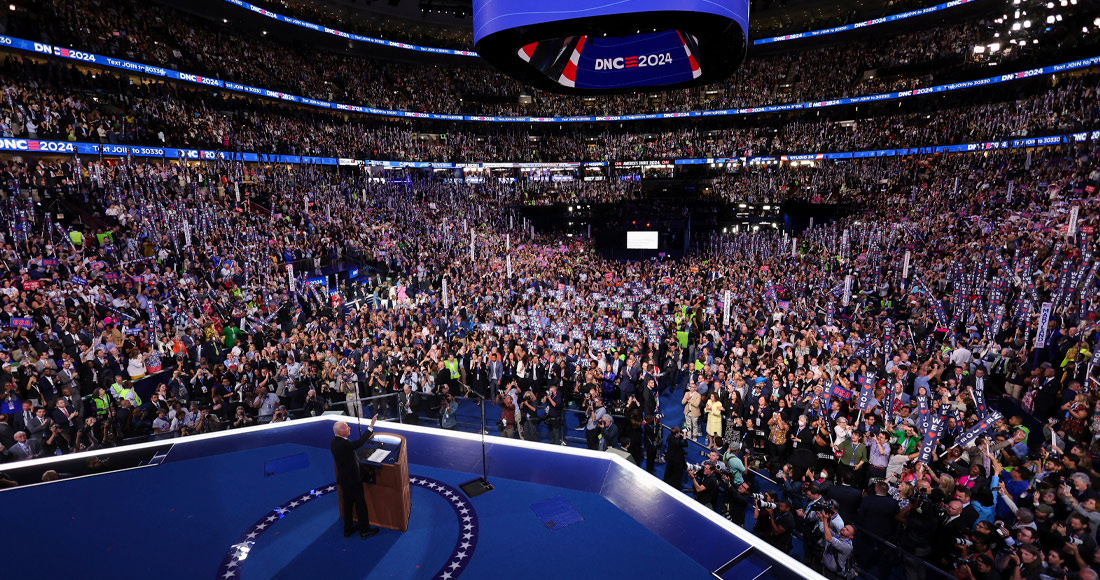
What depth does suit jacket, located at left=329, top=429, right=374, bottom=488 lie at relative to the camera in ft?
17.0

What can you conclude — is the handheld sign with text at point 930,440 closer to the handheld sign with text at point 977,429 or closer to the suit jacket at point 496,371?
the handheld sign with text at point 977,429

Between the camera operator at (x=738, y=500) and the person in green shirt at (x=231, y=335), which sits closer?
the camera operator at (x=738, y=500)

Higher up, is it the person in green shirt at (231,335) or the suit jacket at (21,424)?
the person in green shirt at (231,335)

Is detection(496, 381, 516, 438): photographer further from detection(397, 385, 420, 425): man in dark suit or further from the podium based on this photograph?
the podium

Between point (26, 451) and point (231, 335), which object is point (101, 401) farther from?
point (231, 335)

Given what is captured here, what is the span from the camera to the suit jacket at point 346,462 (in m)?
5.18

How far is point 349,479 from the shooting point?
5.26 metres

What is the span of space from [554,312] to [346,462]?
10.7 metres

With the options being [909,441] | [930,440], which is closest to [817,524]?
[930,440]

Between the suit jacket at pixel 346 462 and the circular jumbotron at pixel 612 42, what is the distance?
3.81m

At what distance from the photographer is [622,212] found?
119ft

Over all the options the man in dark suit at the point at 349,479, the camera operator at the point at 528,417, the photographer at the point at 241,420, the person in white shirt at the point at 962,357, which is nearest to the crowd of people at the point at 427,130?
the photographer at the point at 241,420

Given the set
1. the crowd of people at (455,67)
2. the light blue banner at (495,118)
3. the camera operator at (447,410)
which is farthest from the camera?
the crowd of people at (455,67)

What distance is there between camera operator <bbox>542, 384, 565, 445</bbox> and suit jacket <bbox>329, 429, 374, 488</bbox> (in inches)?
176
